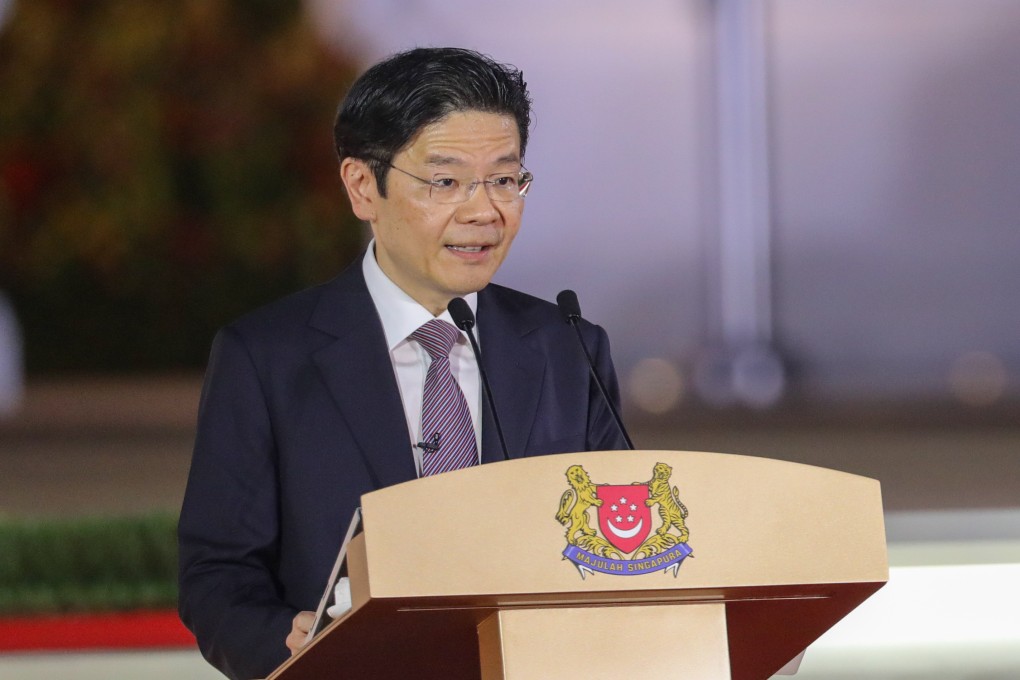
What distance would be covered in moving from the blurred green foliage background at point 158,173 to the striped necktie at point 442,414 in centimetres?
793

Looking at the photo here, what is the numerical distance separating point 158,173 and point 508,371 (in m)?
8.50

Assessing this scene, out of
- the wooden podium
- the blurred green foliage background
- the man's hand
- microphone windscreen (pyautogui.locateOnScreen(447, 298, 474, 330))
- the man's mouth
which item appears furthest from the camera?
the blurred green foliage background

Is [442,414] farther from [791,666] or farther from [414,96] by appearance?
[791,666]

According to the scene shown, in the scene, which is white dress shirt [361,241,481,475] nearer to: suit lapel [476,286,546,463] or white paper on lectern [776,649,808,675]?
suit lapel [476,286,546,463]

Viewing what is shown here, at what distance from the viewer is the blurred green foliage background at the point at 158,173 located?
9664 millimetres

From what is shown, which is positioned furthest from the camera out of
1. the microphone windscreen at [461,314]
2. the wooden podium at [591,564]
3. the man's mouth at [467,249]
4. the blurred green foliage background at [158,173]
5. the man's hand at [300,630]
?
the blurred green foliage background at [158,173]

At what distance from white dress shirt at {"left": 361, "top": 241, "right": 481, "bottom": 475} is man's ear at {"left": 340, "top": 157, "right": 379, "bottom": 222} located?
0.33 ft

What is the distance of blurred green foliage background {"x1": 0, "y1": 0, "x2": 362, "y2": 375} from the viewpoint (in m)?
9.66

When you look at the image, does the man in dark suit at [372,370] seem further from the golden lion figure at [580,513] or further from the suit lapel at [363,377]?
the golden lion figure at [580,513]

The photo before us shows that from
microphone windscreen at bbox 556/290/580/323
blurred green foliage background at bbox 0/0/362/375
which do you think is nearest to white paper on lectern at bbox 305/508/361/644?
microphone windscreen at bbox 556/290/580/323

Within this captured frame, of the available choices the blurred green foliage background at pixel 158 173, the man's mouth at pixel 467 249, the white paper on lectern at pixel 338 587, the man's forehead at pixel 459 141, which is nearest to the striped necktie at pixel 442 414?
the man's mouth at pixel 467 249

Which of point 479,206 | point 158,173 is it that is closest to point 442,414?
point 479,206

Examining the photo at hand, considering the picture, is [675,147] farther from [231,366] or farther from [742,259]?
[231,366]

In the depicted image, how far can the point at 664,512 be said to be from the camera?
142 cm
